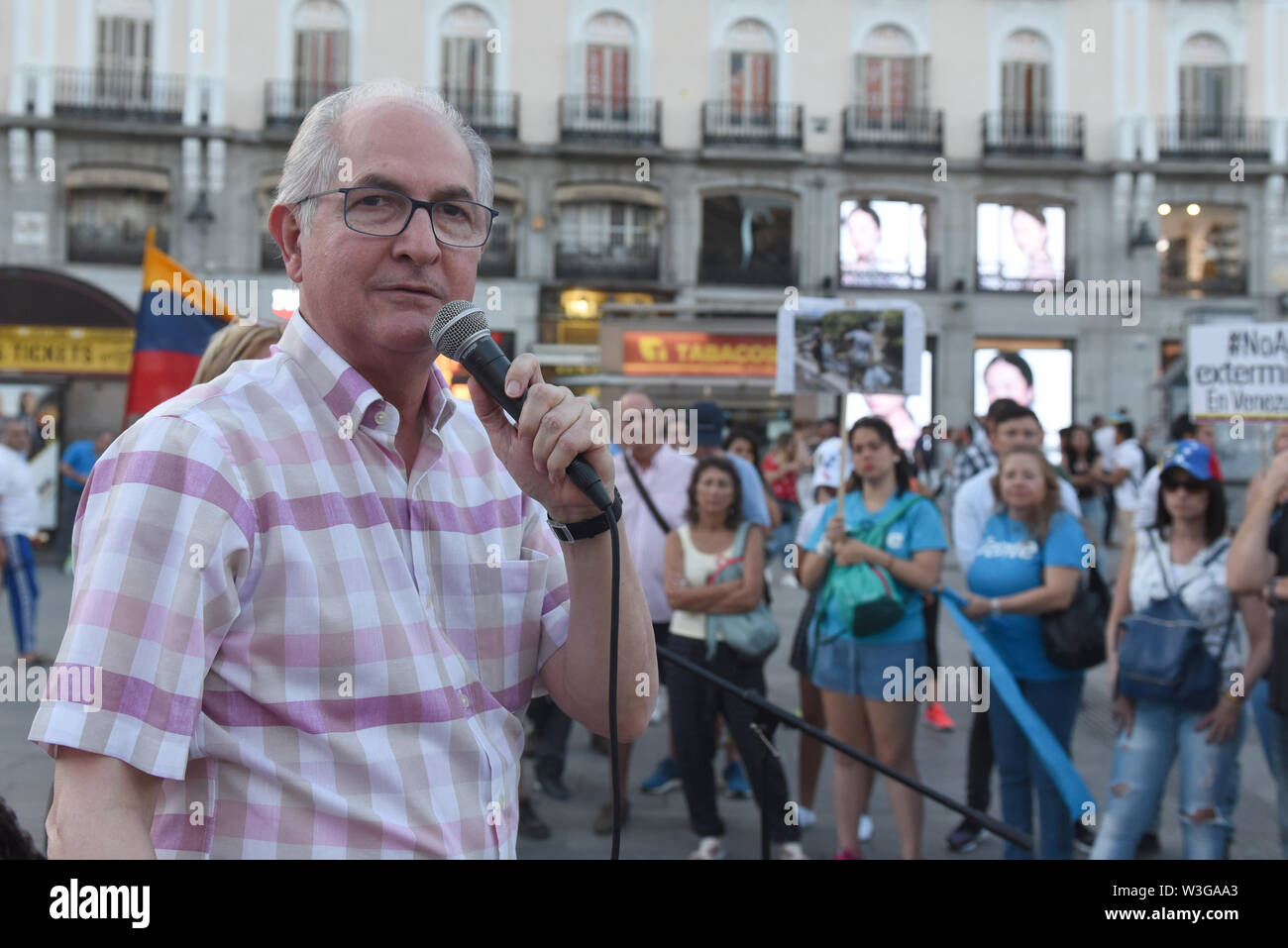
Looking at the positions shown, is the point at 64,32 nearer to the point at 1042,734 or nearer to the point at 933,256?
the point at 933,256

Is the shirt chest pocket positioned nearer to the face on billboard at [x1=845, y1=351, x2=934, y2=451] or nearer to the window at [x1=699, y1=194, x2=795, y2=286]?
the face on billboard at [x1=845, y1=351, x2=934, y2=451]

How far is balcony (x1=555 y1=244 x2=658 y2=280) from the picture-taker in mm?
22953

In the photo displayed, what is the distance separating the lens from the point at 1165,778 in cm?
404

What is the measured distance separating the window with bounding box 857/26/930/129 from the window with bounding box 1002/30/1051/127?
1810mm

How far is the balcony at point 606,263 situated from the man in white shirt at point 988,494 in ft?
59.8

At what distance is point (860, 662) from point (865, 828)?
926mm

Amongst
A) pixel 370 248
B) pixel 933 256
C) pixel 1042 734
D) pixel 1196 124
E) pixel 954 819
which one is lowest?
pixel 954 819

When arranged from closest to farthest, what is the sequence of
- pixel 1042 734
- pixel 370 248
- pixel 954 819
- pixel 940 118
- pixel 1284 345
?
1. pixel 370 248
2. pixel 1042 734
3. pixel 954 819
4. pixel 1284 345
5. pixel 940 118

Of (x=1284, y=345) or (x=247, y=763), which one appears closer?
(x=247, y=763)

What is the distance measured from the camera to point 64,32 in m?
21.6
